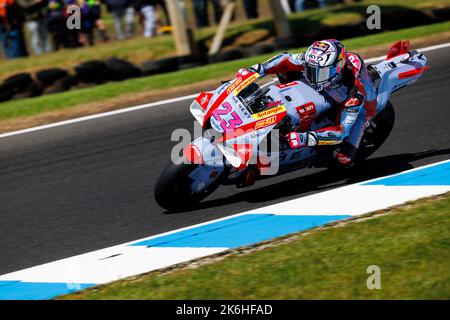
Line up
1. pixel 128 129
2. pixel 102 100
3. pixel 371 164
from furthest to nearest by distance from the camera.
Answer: pixel 102 100 → pixel 128 129 → pixel 371 164

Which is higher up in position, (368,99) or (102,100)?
(368,99)

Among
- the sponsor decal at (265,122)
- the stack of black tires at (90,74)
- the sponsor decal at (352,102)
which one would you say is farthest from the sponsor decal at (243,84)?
the stack of black tires at (90,74)

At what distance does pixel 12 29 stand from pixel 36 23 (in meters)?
0.58

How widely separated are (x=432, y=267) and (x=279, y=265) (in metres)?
1.13

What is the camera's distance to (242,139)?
699 cm

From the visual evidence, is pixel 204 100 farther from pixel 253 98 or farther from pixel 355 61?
pixel 355 61

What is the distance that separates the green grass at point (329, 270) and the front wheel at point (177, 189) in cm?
118

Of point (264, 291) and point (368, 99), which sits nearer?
point (264, 291)

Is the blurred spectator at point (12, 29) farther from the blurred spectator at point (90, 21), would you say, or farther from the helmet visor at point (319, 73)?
the helmet visor at point (319, 73)

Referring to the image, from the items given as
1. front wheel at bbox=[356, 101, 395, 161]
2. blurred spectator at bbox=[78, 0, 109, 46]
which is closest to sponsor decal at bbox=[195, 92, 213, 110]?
front wheel at bbox=[356, 101, 395, 161]

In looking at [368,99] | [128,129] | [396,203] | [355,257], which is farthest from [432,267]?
[128,129]

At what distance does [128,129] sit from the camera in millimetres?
10523
